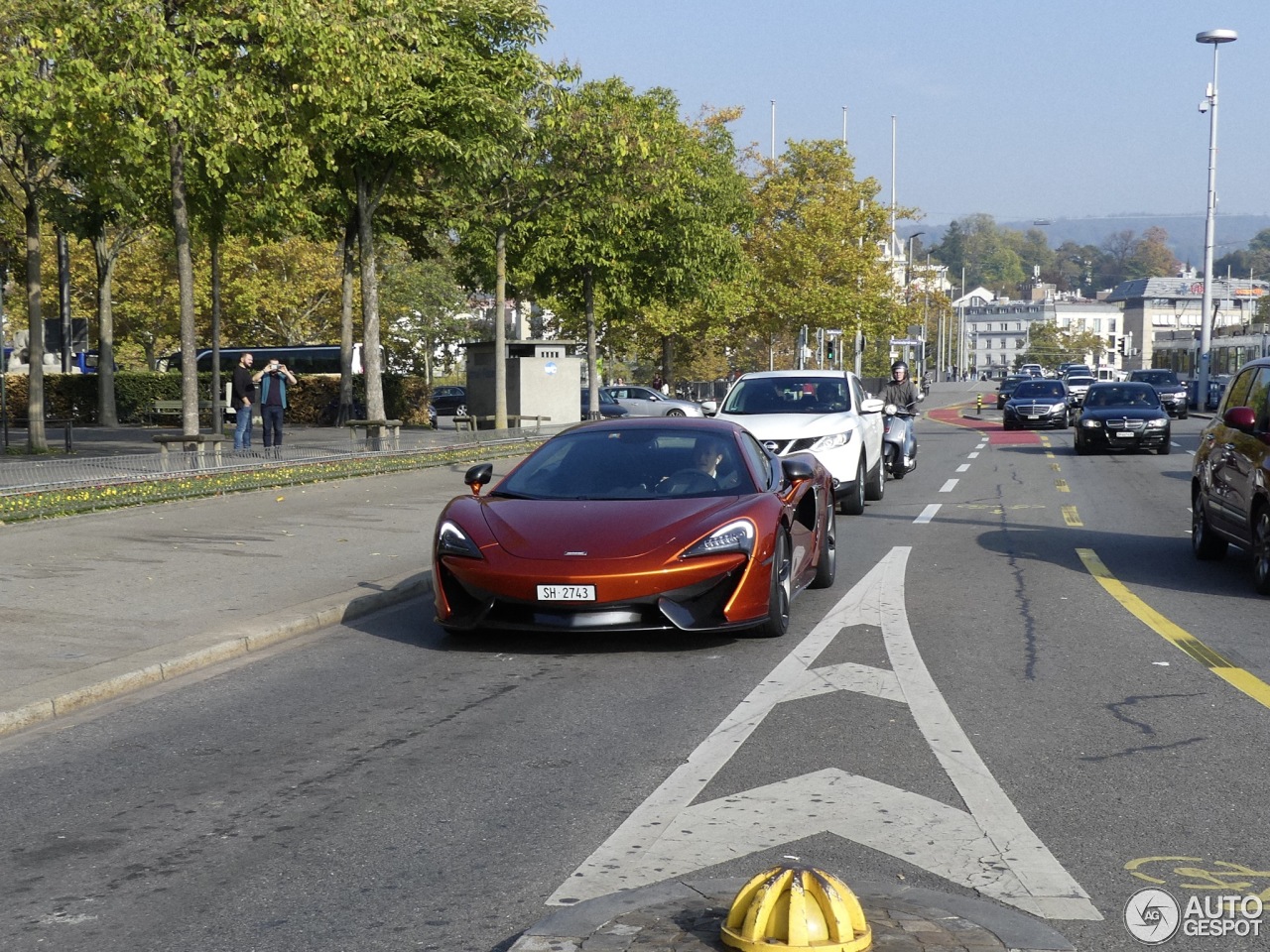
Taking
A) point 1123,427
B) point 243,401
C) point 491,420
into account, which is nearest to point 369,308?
point 243,401

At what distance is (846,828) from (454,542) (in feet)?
13.9

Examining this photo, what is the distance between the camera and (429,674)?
7996mm

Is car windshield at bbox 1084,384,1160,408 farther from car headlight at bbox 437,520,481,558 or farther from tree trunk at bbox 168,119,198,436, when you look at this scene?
car headlight at bbox 437,520,481,558

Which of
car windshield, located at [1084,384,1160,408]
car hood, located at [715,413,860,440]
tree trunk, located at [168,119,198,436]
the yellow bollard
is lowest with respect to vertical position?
the yellow bollard

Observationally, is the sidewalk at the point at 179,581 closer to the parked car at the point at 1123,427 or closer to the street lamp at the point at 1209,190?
the parked car at the point at 1123,427

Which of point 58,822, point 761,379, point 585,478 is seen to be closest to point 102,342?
point 761,379

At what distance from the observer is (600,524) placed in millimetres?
8648

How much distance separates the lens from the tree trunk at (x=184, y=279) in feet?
67.7

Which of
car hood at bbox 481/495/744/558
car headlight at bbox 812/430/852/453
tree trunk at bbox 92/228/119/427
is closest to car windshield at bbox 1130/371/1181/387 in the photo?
tree trunk at bbox 92/228/119/427

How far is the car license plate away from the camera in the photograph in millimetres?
8156

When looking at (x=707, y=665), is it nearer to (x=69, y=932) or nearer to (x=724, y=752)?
(x=724, y=752)

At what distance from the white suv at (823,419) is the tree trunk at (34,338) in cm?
1359

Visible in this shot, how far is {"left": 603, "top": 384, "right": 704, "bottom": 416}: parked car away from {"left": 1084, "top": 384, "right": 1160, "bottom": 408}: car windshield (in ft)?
45.6

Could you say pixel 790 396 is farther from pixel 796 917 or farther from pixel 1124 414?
pixel 1124 414
